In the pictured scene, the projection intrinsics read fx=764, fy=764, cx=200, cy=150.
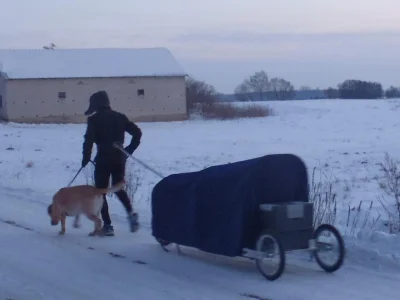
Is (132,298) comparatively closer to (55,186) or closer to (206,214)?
(206,214)

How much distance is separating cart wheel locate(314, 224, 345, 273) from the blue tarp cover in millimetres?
522

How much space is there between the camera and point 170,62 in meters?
61.6

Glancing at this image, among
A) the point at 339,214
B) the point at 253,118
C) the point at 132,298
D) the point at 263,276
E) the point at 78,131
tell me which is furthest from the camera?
the point at 253,118

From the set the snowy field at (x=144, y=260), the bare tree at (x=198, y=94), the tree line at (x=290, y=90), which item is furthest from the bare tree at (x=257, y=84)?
the snowy field at (x=144, y=260)

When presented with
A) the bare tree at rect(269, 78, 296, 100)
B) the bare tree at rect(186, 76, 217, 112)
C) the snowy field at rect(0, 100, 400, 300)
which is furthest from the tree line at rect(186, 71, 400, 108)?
the snowy field at rect(0, 100, 400, 300)

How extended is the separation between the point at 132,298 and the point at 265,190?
2.05 meters

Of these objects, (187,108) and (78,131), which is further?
(187,108)

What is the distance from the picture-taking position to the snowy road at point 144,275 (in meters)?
7.77

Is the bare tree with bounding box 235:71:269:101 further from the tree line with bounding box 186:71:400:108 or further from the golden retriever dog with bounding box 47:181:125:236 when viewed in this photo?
the golden retriever dog with bounding box 47:181:125:236

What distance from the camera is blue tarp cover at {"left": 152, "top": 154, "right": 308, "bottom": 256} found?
8531mm

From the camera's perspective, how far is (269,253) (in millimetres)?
8383

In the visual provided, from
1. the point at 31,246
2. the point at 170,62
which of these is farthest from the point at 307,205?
the point at 170,62

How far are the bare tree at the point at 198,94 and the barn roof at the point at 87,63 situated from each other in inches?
Result: 146

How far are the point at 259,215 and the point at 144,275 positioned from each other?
148 cm
